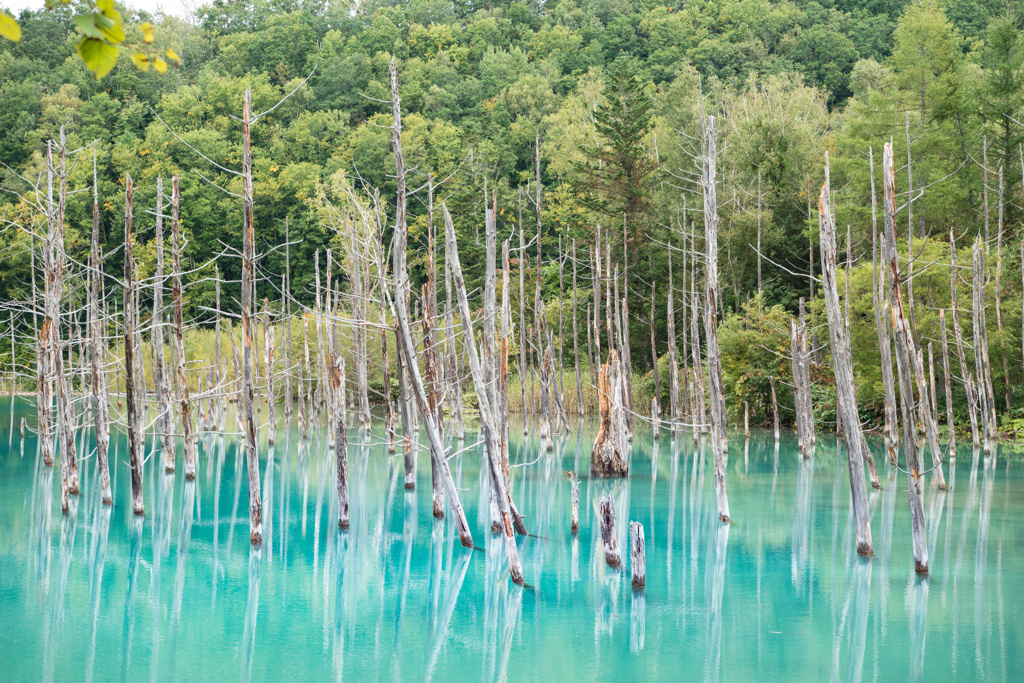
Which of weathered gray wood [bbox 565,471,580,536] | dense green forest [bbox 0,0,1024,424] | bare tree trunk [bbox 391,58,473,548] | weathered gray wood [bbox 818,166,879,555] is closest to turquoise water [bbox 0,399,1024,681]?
weathered gray wood [bbox 565,471,580,536]

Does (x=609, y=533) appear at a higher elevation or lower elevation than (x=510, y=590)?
higher

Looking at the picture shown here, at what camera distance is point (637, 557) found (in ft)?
31.0

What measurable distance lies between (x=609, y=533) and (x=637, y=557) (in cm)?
76

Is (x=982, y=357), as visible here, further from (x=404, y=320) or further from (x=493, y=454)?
(x=404, y=320)

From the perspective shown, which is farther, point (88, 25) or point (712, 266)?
point (712, 266)

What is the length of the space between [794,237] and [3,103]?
41.9 meters

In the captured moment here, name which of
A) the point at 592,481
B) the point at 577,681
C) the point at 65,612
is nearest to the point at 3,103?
the point at 592,481

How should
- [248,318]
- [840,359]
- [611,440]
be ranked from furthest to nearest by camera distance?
[611,440] → [248,318] → [840,359]

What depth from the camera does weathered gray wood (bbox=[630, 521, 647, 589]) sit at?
30.1 feet

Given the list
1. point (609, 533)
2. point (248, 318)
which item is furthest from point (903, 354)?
point (248, 318)

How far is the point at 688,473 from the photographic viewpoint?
18891 millimetres

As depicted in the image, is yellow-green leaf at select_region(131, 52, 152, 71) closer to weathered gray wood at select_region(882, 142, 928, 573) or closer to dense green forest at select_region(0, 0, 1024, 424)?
weathered gray wood at select_region(882, 142, 928, 573)

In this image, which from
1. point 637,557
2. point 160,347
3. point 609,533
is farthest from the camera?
point 160,347

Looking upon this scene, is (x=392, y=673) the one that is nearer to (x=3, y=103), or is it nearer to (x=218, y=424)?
(x=218, y=424)
